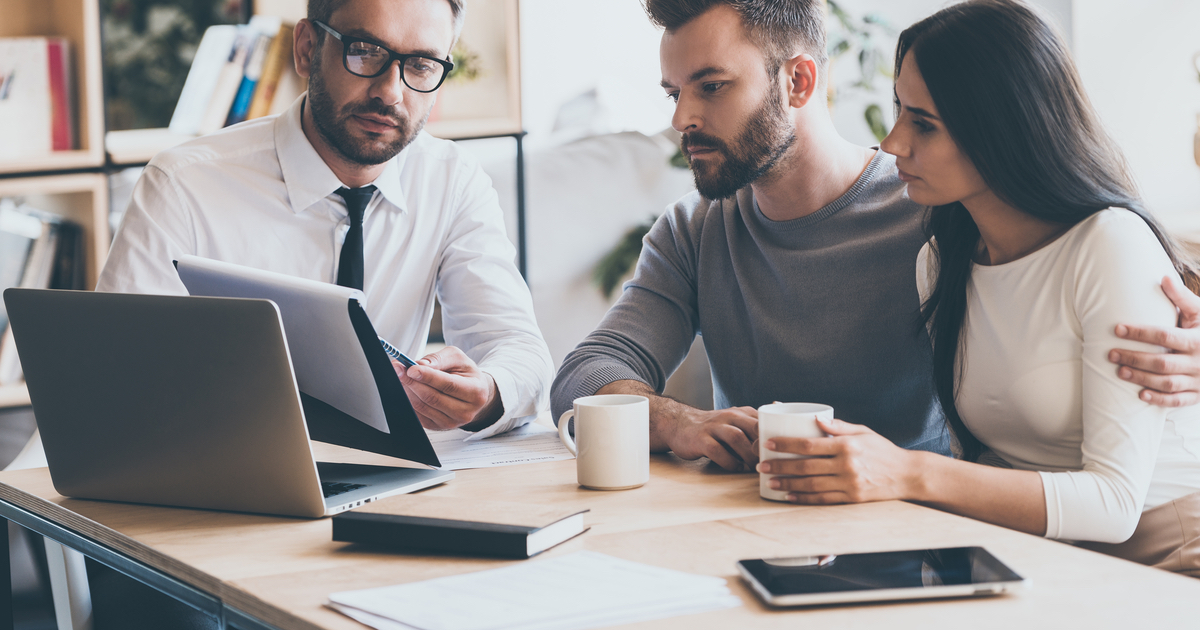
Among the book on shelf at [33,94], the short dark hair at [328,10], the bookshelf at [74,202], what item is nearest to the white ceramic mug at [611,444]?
the short dark hair at [328,10]

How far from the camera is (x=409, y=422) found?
1.03 meters

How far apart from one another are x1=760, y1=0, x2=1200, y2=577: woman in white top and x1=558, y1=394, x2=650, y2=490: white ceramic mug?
15 cm

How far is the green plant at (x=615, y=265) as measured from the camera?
3.23 m

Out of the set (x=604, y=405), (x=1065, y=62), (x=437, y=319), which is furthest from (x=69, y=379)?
(x=437, y=319)

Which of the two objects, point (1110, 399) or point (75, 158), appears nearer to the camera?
point (1110, 399)

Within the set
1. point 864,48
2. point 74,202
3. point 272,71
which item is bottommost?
point 74,202

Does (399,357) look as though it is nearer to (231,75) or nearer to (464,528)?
(464,528)

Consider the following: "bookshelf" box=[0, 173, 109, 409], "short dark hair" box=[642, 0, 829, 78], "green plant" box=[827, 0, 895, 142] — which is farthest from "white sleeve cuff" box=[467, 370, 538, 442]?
"green plant" box=[827, 0, 895, 142]

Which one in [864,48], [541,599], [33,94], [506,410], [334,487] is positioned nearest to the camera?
[541,599]

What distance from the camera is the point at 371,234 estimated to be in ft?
5.90

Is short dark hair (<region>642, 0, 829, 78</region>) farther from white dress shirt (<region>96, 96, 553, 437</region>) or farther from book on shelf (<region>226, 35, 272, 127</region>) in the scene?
book on shelf (<region>226, 35, 272, 127</region>)

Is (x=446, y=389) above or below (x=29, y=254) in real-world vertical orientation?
below

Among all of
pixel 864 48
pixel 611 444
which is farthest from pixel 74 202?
pixel 864 48

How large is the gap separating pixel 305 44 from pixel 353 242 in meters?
0.40
